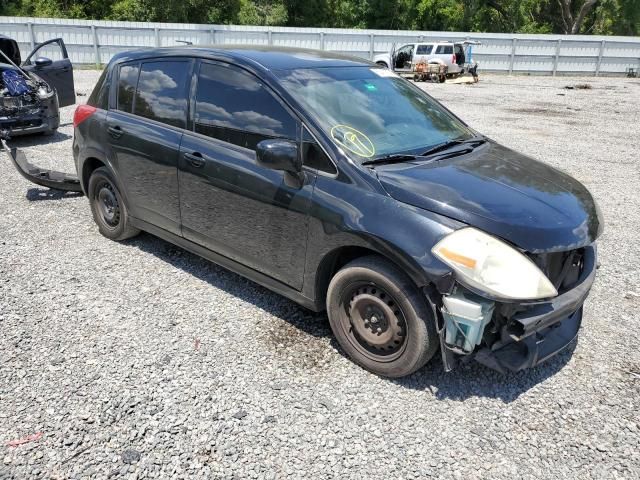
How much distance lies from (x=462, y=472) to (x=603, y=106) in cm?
1723

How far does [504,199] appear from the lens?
2900 mm

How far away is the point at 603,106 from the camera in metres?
16.6

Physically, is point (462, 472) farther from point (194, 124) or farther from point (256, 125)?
point (194, 124)

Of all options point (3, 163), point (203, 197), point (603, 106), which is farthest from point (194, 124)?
point (603, 106)

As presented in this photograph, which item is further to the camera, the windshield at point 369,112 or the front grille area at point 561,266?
the windshield at point 369,112

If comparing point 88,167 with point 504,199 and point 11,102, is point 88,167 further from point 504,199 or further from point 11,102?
point 11,102

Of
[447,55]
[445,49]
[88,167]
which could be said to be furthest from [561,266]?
[445,49]

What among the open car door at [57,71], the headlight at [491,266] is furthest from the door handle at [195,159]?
the open car door at [57,71]

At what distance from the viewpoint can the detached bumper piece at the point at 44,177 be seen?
598cm

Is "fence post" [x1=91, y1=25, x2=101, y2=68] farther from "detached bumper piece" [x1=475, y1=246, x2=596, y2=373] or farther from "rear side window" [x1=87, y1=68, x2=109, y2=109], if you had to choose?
"detached bumper piece" [x1=475, y1=246, x2=596, y2=373]

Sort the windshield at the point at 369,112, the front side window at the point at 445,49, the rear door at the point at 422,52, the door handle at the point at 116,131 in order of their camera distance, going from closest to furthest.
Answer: the windshield at the point at 369,112 → the door handle at the point at 116,131 → the front side window at the point at 445,49 → the rear door at the point at 422,52

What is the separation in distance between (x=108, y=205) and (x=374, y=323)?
3.09m

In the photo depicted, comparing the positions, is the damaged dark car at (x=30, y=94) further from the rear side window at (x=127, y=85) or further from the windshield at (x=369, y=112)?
the windshield at (x=369, y=112)

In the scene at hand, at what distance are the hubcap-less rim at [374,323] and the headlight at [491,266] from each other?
1.49ft
